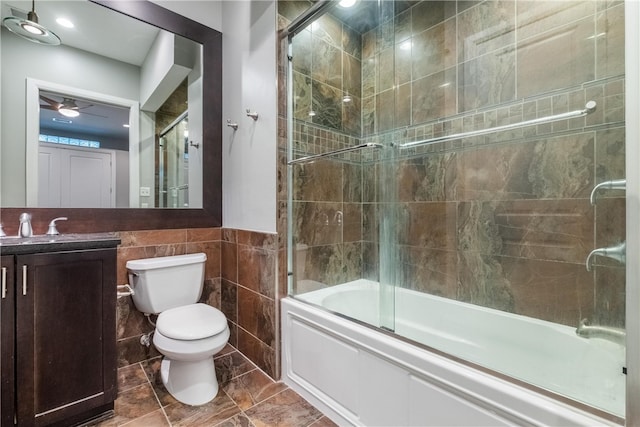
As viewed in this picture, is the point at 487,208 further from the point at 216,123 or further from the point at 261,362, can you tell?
the point at 216,123

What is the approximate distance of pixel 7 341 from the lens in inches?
46.4

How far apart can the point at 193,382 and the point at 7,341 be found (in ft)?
2.72

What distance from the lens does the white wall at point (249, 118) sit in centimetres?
184

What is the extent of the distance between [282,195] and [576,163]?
1.59m

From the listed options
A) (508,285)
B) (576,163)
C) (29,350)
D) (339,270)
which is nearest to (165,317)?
(29,350)

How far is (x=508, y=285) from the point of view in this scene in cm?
177

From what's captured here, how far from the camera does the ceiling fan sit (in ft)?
5.49

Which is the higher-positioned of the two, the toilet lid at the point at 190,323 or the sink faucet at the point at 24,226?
the sink faucet at the point at 24,226

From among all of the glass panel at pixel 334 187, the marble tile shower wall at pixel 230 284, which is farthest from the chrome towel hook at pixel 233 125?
the marble tile shower wall at pixel 230 284

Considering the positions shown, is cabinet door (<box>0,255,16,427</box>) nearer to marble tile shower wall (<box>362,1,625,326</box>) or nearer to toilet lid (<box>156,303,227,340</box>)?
toilet lid (<box>156,303,227,340</box>)

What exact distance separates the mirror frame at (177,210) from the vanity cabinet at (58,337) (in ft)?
1.73

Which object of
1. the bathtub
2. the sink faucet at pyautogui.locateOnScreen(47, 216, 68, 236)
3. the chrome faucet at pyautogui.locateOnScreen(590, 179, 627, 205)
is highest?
the chrome faucet at pyautogui.locateOnScreen(590, 179, 627, 205)

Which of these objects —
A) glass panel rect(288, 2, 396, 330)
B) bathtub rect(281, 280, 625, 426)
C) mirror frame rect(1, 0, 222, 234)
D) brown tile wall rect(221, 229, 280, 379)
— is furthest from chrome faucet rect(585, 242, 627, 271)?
mirror frame rect(1, 0, 222, 234)

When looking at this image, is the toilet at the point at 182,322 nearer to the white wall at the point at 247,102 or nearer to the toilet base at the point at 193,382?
the toilet base at the point at 193,382
